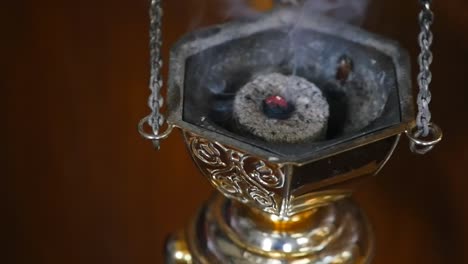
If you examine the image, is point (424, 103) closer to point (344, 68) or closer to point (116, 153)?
point (344, 68)

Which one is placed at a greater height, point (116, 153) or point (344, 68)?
point (344, 68)

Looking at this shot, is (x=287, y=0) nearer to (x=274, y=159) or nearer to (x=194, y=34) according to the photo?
(x=194, y=34)

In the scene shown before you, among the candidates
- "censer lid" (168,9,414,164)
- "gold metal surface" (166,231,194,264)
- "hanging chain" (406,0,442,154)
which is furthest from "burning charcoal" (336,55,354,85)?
"gold metal surface" (166,231,194,264)

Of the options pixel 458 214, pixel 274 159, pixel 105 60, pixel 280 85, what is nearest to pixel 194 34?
pixel 280 85

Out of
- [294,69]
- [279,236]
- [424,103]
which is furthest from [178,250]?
[424,103]

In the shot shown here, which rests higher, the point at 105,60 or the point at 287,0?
the point at 287,0

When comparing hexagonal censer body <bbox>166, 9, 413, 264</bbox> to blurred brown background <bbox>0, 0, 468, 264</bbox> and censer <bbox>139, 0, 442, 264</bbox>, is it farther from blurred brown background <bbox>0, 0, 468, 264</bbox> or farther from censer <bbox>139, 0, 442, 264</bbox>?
blurred brown background <bbox>0, 0, 468, 264</bbox>
